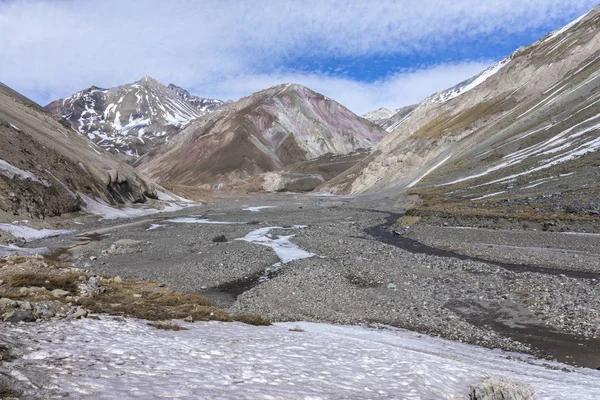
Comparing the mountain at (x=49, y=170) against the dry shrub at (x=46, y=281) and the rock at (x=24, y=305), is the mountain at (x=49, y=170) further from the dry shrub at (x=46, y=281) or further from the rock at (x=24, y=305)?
the rock at (x=24, y=305)

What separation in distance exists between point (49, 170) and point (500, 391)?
238 feet

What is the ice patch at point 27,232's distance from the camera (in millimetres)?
44844

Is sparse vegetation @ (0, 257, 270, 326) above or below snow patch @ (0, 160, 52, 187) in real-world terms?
below

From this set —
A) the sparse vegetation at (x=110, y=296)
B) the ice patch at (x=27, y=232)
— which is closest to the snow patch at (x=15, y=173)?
the ice patch at (x=27, y=232)

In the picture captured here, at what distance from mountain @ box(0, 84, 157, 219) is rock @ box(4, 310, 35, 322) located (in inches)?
1827

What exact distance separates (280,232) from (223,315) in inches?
1418

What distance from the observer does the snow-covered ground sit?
733 cm

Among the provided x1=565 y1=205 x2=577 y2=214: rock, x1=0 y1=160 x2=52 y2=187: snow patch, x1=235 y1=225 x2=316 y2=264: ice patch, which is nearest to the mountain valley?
x1=0 y1=160 x2=52 y2=187: snow patch

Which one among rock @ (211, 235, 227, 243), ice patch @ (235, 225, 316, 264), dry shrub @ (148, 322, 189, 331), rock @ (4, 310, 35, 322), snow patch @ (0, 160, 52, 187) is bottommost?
rock @ (211, 235, 227, 243)

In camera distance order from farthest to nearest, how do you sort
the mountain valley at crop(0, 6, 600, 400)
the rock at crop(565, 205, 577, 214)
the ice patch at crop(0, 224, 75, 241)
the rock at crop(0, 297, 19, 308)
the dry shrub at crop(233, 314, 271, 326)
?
the ice patch at crop(0, 224, 75, 241) < the rock at crop(565, 205, 577, 214) < the dry shrub at crop(233, 314, 271, 326) < the rock at crop(0, 297, 19, 308) < the mountain valley at crop(0, 6, 600, 400)

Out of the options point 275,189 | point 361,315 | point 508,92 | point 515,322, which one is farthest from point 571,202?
point 275,189

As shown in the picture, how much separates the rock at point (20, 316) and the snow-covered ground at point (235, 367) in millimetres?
422

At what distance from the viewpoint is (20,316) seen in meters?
10.7

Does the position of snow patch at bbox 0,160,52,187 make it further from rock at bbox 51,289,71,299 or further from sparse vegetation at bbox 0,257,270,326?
rock at bbox 51,289,71,299
